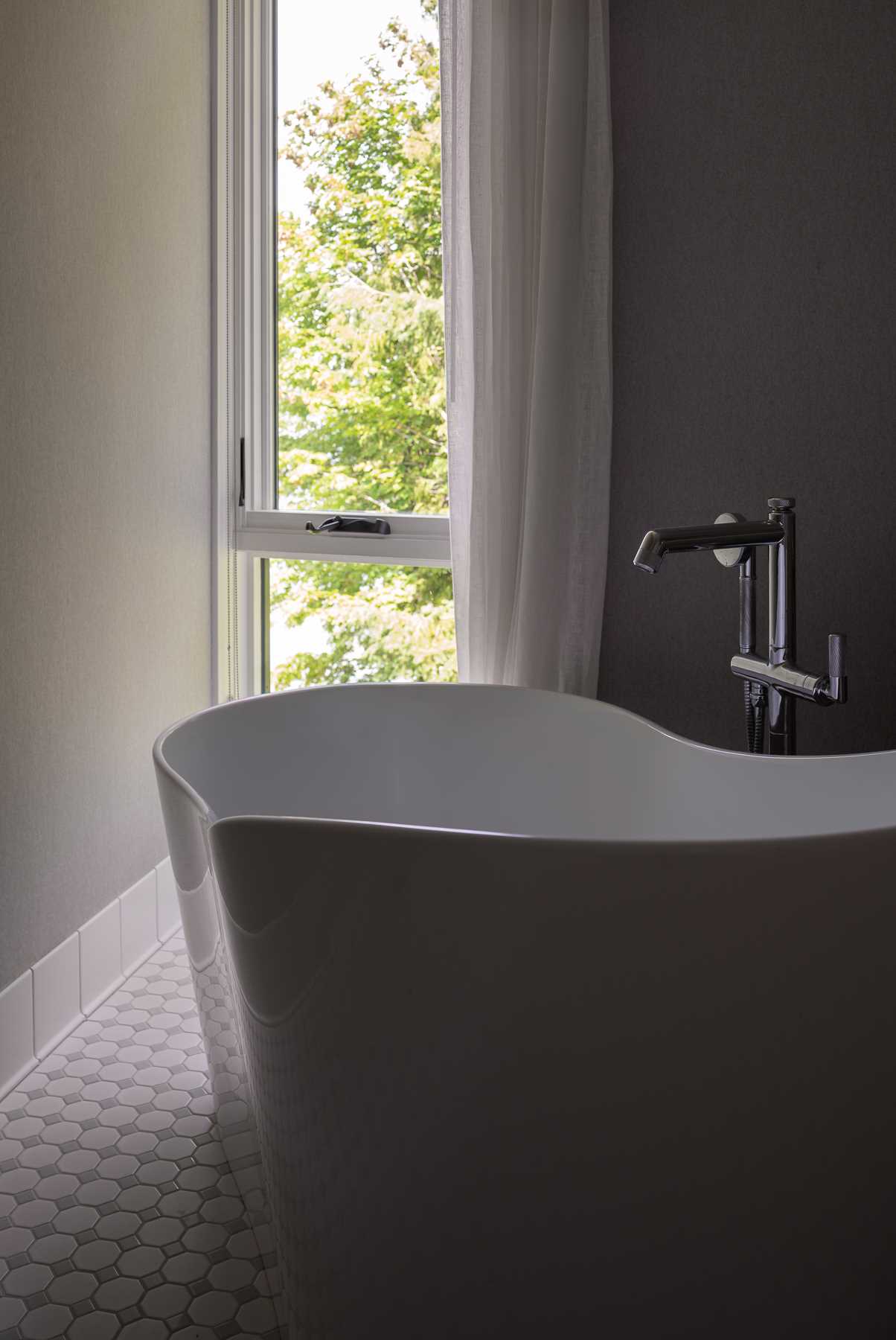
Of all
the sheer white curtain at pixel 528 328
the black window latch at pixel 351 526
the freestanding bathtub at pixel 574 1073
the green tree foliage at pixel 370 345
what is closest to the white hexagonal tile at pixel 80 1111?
the freestanding bathtub at pixel 574 1073

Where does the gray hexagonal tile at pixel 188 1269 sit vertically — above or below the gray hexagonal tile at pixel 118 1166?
below

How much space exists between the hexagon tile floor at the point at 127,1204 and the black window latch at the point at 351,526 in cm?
111

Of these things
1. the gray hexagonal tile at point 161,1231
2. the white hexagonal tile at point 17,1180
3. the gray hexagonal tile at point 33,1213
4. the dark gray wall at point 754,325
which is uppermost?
the dark gray wall at point 754,325

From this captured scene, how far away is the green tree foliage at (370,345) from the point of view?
2.36 metres

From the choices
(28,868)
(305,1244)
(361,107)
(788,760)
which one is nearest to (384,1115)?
(305,1244)

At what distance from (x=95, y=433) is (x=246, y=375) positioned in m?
0.64

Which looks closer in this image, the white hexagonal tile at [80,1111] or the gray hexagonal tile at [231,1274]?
the gray hexagonal tile at [231,1274]

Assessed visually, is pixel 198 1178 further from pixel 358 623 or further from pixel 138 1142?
pixel 358 623

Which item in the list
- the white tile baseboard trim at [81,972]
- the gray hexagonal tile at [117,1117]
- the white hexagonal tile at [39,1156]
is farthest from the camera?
the white tile baseboard trim at [81,972]

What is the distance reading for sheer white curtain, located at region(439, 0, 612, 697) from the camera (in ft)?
6.37

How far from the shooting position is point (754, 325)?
1.94 metres

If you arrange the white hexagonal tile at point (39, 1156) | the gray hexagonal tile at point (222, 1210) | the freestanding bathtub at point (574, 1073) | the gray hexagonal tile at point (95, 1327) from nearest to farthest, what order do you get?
the freestanding bathtub at point (574, 1073) < the gray hexagonal tile at point (95, 1327) < the gray hexagonal tile at point (222, 1210) < the white hexagonal tile at point (39, 1156)

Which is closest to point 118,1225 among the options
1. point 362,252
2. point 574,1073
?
point 574,1073

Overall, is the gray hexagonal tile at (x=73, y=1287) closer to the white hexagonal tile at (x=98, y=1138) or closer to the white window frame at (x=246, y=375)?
the white hexagonal tile at (x=98, y=1138)
